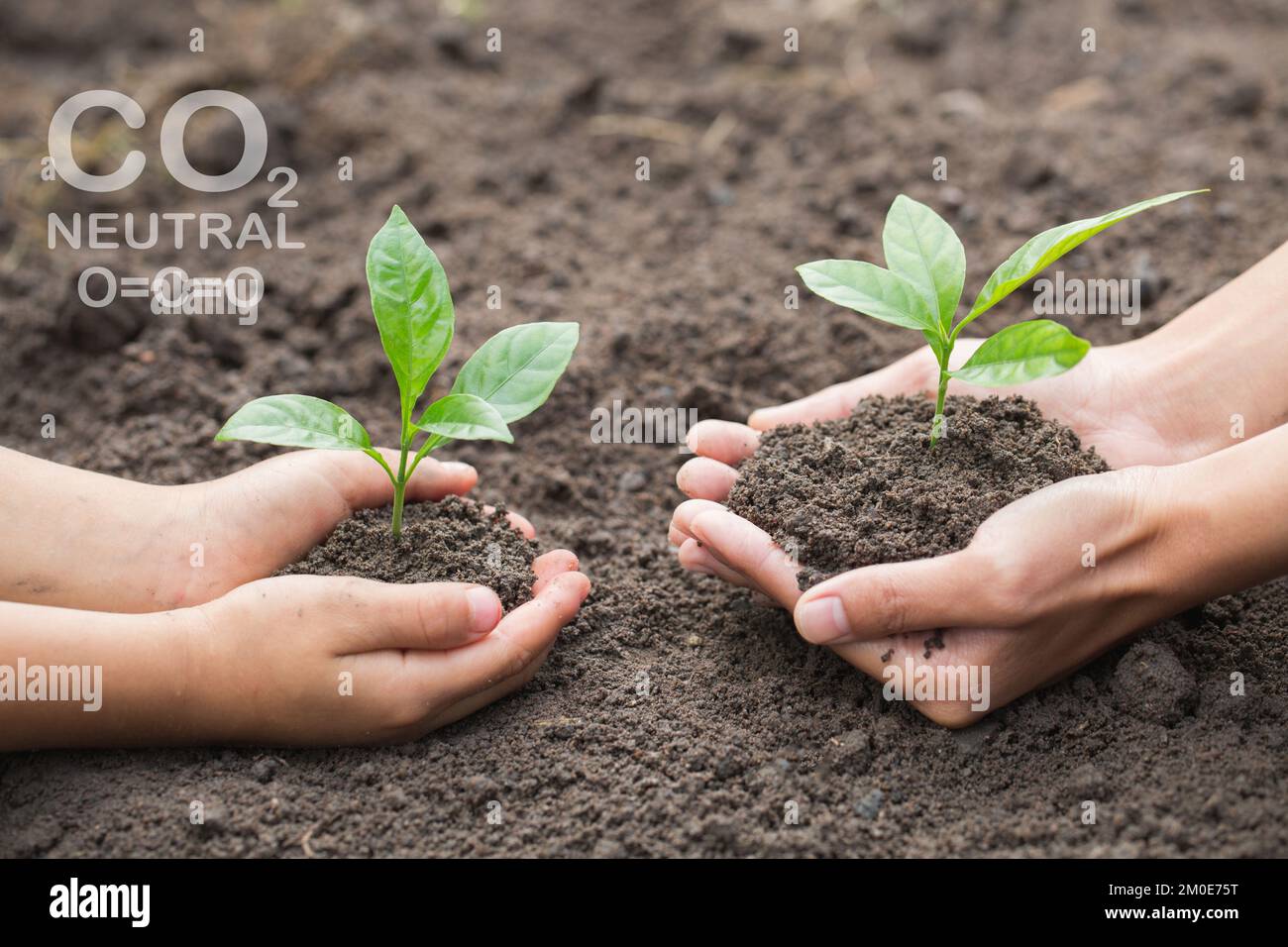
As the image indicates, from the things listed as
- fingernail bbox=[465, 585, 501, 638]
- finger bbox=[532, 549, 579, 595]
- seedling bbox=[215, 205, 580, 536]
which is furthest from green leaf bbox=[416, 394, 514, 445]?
finger bbox=[532, 549, 579, 595]

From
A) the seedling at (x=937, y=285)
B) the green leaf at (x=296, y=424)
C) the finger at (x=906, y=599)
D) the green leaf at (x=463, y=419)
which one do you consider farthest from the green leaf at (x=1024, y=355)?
the green leaf at (x=296, y=424)

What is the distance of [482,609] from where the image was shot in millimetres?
1587

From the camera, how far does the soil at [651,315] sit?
155cm

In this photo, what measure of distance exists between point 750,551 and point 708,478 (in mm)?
203

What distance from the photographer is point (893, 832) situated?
59.6 inches

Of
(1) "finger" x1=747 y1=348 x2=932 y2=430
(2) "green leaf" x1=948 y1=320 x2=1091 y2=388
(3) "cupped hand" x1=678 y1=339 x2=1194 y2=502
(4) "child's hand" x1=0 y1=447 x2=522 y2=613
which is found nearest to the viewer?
(2) "green leaf" x1=948 y1=320 x2=1091 y2=388

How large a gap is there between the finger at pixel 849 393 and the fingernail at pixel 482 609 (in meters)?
0.63

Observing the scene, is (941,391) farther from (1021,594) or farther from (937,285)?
(1021,594)

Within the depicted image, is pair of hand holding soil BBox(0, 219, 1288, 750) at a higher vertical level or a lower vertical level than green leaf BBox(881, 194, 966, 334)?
lower

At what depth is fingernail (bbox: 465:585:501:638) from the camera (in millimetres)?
1582

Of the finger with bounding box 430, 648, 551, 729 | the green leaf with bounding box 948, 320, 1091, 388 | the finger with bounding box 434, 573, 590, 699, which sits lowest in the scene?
the finger with bounding box 430, 648, 551, 729

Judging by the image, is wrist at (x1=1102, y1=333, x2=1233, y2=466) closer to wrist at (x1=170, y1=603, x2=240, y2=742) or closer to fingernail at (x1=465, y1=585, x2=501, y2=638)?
fingernail at (x1=465, y1=585, x2=501, y2=638)

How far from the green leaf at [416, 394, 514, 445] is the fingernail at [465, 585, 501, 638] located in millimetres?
227
